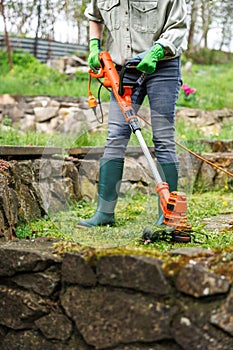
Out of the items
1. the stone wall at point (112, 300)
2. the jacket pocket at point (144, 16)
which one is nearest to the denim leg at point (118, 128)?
the jacket pocket at point (144, 16)

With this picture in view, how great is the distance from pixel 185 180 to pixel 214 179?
Answer: 6.99 ft

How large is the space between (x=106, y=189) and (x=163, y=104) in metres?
0.56

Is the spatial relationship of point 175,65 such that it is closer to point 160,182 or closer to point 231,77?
point 160,182

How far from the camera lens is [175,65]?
3096 mm

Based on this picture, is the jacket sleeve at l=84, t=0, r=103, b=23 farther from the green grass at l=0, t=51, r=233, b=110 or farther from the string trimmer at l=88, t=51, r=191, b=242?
the green grass at l=0, t=51, r=233, b=110

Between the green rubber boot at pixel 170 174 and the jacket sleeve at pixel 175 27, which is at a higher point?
the jacket sleeve at pixel 175 27

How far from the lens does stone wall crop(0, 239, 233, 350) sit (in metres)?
2.09

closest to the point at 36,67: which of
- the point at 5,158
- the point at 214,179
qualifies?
the point at 214,179

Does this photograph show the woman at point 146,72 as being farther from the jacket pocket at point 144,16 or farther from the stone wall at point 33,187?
the stone wall at point 33,187

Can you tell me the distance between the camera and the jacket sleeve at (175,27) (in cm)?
296

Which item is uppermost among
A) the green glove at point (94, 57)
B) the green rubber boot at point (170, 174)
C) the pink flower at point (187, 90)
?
the green glove at point (94, 57)

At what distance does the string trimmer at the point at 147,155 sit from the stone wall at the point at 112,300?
36 centimetres

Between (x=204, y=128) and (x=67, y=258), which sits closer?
(x=67, y=258)

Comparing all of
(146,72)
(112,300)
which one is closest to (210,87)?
(146,72)
